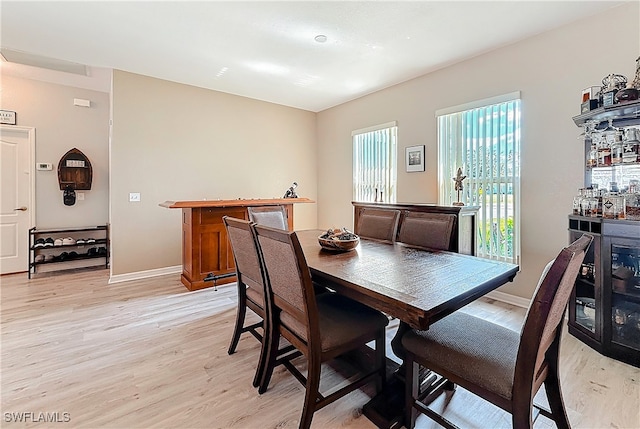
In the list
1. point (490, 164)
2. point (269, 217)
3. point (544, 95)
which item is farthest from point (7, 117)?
point (544, 95)

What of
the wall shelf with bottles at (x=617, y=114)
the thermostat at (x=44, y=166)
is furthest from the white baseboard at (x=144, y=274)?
the wall shelf with bottles at (x=617, y=114)

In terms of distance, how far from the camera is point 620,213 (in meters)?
2.16

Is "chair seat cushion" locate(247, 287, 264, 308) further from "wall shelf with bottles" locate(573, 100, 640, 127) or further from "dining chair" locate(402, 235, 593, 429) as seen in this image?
"wall shelf with bottles" locate(573, 100, 640, 127)

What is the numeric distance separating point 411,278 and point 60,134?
568 centimetres

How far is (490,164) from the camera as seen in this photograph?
3.35 metres

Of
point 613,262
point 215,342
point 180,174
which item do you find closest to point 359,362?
point 215,342

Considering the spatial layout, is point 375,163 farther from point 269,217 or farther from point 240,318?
point 240,318

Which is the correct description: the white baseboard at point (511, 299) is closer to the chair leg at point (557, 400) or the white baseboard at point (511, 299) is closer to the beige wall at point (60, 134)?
the chair leg at point (557, 400)

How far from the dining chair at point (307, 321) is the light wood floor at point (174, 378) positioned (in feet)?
0.67

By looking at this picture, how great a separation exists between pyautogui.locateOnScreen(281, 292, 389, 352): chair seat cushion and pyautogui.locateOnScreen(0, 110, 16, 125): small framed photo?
17.4 feet

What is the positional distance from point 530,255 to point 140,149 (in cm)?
507

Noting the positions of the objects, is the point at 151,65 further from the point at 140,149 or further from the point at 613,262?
the point at 613,262

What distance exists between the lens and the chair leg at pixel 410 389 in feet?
4.75

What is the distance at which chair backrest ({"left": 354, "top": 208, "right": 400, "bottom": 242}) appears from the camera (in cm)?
270
